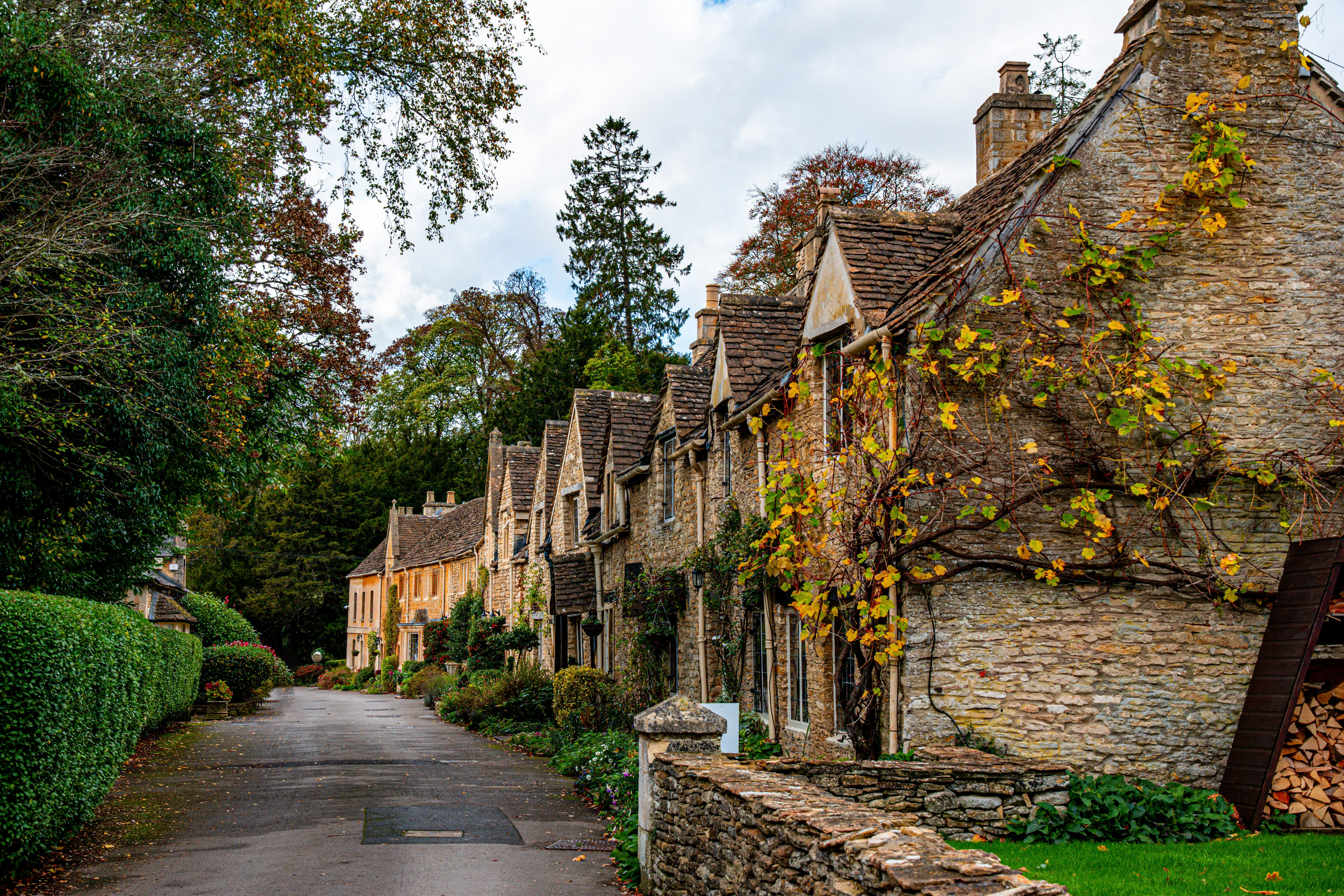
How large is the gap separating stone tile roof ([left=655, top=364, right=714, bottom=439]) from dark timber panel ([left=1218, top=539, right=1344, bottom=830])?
10991 millimetres

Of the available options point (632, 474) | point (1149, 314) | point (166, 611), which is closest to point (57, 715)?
point (1149, 314)

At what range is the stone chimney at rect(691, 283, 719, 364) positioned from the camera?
76.3 ft

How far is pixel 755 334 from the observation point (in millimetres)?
17453

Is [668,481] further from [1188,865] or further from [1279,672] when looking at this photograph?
[1188,865]

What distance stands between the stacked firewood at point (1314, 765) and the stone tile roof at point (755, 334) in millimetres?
8701

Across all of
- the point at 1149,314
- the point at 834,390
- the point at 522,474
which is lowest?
the point at 834,390

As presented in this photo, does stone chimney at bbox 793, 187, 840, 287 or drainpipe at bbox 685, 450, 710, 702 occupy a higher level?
stone chimney at bbox 793, 187, 840, 287

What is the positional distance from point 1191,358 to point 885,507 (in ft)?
13.5

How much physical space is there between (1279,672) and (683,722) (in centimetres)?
621

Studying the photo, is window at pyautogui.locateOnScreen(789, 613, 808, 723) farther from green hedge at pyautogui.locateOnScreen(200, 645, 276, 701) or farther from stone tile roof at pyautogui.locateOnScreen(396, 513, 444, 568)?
stone tile roof at pyautogui.locateOnScreen(396, 513, 444, 568)

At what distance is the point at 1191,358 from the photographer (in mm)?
11766

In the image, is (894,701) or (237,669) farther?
(237,669)

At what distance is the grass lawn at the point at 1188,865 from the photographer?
736 centimetres

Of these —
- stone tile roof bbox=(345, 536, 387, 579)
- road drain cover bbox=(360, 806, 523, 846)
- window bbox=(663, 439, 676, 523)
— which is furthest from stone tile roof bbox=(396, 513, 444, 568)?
road drain cover bbox=(360, 806, 523, 846)
